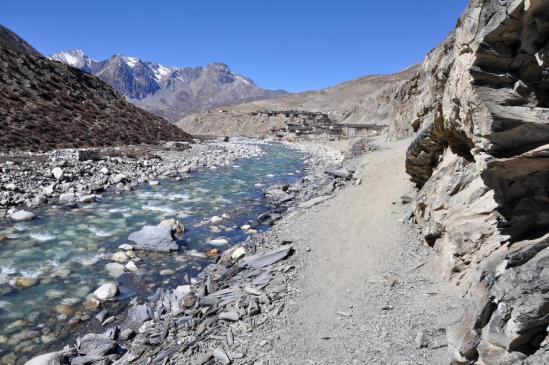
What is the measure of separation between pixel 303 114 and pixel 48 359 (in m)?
105

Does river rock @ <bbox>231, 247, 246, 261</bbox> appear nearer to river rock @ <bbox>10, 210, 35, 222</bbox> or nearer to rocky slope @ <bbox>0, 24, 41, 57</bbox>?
river rock @ <bbox>10, 210, 35, 222</bbox>

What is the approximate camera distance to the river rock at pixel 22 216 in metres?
13.1

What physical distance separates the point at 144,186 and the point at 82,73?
30.0 m

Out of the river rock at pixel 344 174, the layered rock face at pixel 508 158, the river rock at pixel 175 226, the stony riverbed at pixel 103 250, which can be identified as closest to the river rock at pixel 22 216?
the stony riverbed at pixel 103 250

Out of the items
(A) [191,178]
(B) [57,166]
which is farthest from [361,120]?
(B) [57,166]

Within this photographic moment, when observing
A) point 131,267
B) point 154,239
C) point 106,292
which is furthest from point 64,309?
point 154,239

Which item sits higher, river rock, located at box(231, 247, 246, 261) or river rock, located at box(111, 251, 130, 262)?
river rock, located at box(231, 247, 246, 261)

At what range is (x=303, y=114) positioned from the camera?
108375mm

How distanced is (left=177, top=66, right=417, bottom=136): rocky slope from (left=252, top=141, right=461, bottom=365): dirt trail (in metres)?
39.6

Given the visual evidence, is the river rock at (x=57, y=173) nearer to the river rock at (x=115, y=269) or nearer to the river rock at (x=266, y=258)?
the river rock at (x=115, y=269)

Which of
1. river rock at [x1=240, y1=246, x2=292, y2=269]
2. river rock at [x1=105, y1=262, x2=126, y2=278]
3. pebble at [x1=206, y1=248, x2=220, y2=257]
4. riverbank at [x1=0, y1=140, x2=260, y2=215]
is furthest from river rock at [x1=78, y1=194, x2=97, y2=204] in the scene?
river rock at [x1=240, y1=246, x2=292, y2=269]

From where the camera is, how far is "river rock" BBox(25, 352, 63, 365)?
6245 millimetres

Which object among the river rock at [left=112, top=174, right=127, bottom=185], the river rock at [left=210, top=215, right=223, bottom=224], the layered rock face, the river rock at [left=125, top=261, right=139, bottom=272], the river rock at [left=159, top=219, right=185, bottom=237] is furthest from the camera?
the river rock at [left=112, top=174, right=127, bottom=185]

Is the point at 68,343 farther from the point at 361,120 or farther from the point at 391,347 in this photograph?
the point at 361,120
